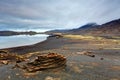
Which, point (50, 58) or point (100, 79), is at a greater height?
point (50, 58)

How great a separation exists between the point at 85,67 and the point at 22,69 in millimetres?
7157

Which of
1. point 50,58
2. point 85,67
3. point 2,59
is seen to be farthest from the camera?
point 2,59

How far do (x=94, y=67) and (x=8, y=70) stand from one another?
9868 millimetres

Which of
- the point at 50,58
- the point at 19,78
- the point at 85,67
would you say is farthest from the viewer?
the point at 85,67

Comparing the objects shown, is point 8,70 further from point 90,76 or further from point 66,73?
point 90,76

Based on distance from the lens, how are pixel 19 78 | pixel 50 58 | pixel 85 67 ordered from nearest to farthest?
pixel 19 78 → pixel 50 58 → pixel 85 67

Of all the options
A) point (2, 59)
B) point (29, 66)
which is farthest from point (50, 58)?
point (2, 59)

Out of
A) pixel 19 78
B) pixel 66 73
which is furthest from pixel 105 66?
pixel 19 78

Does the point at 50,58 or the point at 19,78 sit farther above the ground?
the point at 50,58

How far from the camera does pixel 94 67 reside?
26.9 metres

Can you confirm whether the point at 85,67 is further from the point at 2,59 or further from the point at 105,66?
the point at 2,59

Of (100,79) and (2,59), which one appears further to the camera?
(2,59)

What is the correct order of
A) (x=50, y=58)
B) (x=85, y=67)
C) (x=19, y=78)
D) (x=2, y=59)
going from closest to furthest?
(x=19, y=78) < (x=50, y=58) < (x=85, y=67) < (x=2, y=59)

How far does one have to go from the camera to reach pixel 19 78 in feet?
73.6
